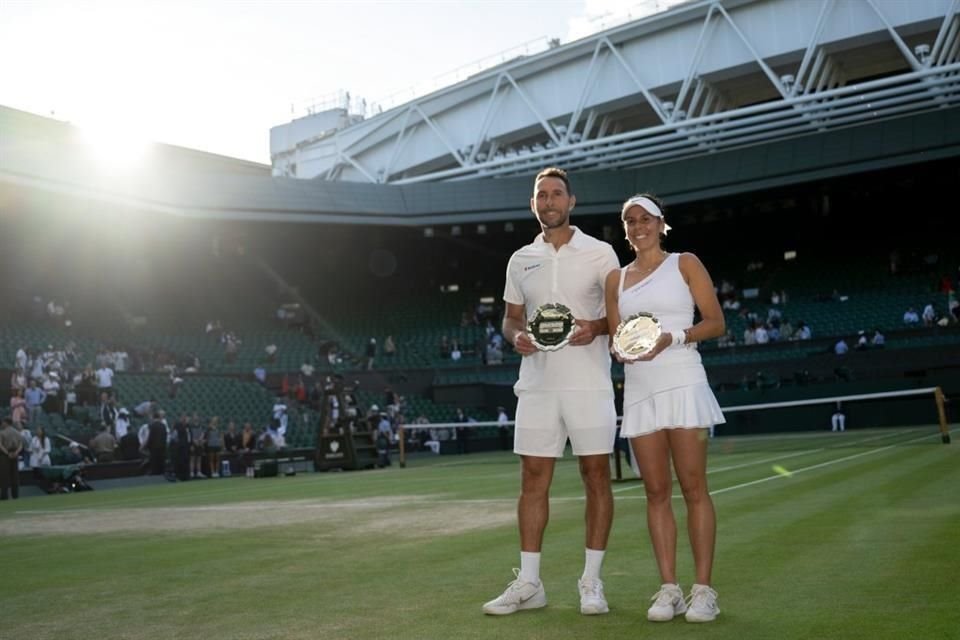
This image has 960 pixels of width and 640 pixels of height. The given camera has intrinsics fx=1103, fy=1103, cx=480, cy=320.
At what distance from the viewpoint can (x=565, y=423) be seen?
19.4 feet

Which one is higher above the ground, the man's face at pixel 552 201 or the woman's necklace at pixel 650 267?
the man's face at pixel 552 201

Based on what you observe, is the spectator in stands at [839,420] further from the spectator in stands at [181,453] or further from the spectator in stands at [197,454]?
the spectator in stands at [181,453]

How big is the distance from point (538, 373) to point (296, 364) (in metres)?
37.8

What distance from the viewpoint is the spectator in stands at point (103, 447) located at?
27297mm

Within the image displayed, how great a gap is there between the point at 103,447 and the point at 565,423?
2369 centimetres

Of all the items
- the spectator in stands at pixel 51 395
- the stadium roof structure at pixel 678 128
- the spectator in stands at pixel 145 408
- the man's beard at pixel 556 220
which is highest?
the stadium roof structure at pixel 678 128

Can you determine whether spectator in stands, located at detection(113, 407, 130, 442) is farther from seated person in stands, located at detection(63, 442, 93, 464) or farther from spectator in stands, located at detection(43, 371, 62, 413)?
spectator in stands, located at detection(43, 371, 62, 413)

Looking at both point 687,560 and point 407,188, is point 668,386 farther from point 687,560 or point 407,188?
point 407,188

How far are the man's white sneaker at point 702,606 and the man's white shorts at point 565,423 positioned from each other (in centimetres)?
91

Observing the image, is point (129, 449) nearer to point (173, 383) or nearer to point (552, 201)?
point (173, 383)

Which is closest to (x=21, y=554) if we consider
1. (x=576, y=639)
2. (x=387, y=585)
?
(x=387, y=585)

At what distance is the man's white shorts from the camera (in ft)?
19.1

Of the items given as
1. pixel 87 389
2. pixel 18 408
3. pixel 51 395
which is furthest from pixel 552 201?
pixel 87 389

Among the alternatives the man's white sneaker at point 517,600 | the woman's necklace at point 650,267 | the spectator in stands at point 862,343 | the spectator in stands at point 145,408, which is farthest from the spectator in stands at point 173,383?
the woman's necklace at point 650,267
